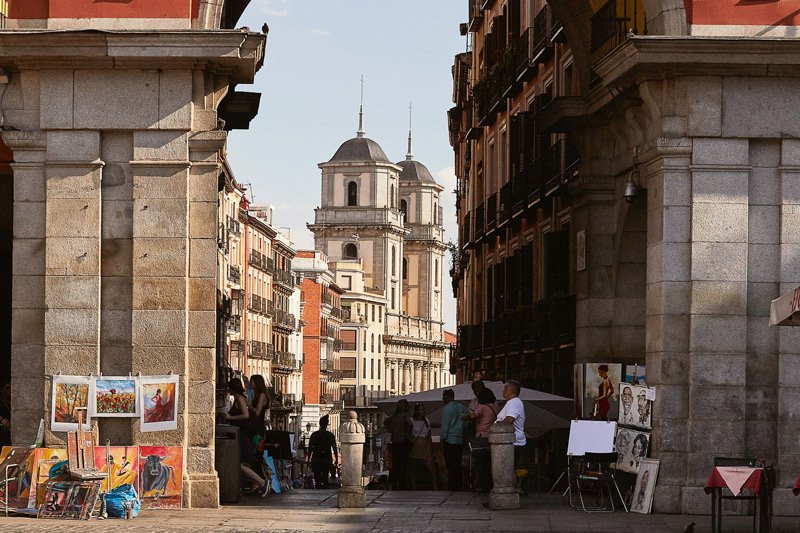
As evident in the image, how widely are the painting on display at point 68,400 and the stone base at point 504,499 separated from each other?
4983mm

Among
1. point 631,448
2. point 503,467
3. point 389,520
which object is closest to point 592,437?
point 631,448

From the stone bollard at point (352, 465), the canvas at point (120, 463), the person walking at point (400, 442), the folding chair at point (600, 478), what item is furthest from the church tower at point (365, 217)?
the canvas at point (120, 463)

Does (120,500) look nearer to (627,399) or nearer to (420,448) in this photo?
(627,399)

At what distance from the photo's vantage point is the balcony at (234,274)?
97.8 meters

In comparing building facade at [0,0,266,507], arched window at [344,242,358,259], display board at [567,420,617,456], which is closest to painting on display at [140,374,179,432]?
building facade at [0,0,266,507]

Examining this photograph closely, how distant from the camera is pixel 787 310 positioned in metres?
18.7

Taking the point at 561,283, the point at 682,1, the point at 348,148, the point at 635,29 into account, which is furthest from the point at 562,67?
the point at 348,148

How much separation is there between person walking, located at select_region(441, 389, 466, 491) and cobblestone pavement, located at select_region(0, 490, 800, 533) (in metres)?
4.62

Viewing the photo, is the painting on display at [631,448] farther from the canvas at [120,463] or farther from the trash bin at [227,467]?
the canvas at [120,463]

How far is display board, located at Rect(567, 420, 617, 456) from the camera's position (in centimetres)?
2412

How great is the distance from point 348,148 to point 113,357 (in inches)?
6717

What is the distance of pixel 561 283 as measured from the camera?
34.0 metres

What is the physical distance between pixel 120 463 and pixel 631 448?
20.6 ft

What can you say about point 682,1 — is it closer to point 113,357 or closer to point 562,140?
point 113,357
